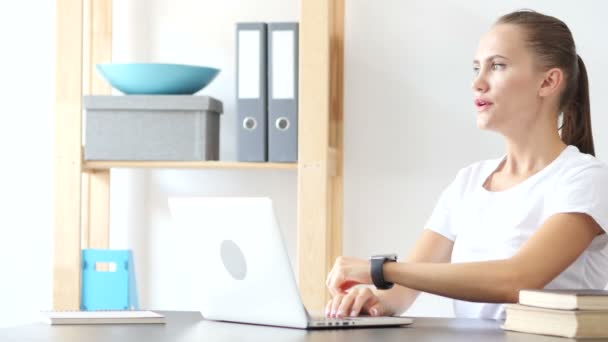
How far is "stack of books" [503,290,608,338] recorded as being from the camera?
152 centimetres

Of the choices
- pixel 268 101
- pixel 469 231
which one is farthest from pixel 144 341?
pixel 268 101

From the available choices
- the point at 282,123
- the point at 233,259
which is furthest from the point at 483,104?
the point at 282,123

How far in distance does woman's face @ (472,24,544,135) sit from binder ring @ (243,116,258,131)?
93 cm

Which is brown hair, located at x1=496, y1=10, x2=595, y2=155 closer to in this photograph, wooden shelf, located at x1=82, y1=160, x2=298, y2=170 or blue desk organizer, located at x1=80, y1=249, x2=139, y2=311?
wooden shelf, located at x1=82, y1=160, x2=298, y2=170

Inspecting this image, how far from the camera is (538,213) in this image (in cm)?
210

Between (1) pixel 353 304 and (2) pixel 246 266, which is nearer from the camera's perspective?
(2) pixel 246 266

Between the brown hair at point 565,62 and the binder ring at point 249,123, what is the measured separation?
93 cm

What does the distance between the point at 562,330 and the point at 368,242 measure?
1695 mm

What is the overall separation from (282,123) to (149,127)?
1.23 feet

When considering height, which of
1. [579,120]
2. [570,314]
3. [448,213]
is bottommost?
[570,314]

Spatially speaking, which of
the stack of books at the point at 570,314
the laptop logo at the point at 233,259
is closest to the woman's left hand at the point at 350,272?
the laptop logo at the point at 233,259

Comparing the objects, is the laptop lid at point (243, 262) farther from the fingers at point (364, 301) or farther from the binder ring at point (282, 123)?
the binder ring at point (282, 123)

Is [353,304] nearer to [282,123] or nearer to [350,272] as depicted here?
[350,272]

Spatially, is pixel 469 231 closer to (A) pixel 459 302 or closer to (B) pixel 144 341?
(A) pixel 459 302
